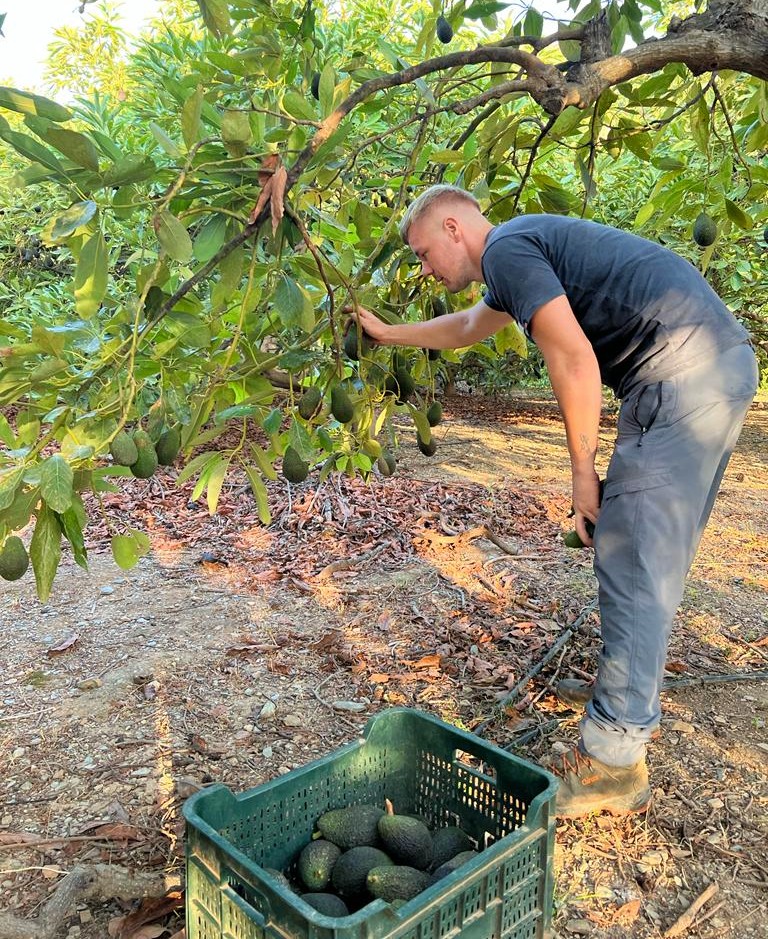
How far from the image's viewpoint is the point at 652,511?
6.64 ft

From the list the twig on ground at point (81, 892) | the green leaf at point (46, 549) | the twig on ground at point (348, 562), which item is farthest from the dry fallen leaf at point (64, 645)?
the green leaf at point (46, 549)

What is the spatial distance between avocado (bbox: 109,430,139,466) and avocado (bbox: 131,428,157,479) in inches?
2.0

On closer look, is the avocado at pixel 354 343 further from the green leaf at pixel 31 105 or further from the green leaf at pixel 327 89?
the green leaf at pixel 31 105

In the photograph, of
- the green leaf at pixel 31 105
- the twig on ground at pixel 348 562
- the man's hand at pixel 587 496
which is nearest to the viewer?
the green leaf at pixel 31 105

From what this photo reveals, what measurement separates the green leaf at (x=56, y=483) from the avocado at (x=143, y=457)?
55 cm

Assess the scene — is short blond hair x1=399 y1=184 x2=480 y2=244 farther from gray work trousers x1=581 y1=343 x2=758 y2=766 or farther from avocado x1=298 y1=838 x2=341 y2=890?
avocado x1=298 y1=838 x2=341 y2=890

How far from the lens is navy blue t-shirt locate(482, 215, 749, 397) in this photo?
6.66ft

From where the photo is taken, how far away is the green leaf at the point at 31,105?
113cm

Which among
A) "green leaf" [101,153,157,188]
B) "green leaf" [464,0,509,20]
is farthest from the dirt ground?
"green leaf" [464,0,509,20]

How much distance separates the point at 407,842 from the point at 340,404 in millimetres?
Result: 1037

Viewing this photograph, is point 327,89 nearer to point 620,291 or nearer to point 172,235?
point 172,235

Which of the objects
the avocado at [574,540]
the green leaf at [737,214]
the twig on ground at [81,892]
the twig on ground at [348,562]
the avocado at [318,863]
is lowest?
the twig on ground at [348,562]

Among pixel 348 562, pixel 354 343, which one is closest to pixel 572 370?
pixel 354 343

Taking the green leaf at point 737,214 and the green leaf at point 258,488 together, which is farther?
the green leaf at point 737,214
